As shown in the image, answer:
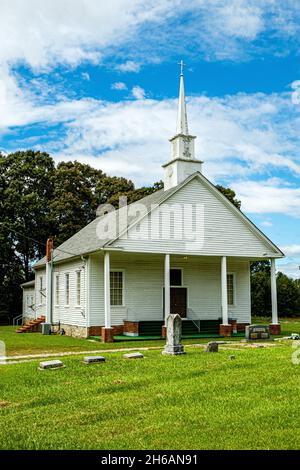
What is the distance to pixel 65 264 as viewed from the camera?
99.8ft

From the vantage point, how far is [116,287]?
26531 mm

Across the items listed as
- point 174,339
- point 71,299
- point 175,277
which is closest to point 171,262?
point 175,277

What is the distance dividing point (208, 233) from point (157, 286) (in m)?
3.76

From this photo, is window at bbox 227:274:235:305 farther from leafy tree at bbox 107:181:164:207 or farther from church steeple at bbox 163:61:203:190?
leafy tree at bbox 107:181:164:207

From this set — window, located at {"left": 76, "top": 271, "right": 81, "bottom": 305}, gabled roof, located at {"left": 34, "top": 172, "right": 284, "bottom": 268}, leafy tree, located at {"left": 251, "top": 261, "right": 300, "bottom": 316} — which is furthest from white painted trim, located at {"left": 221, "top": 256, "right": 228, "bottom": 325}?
leafy tree, located at {"left": 251, "top": 261, "right": 300, "bottom": 316}

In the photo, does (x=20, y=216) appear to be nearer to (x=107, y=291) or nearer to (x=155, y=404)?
(x=107, y=291)

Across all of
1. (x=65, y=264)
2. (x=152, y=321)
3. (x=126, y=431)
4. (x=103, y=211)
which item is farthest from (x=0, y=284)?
(x=126, y=431)

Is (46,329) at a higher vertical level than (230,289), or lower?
lower

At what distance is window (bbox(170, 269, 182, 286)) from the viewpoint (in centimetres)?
2803

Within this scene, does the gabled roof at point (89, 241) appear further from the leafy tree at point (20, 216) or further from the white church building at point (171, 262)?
the leafy tree at point (20, 216)

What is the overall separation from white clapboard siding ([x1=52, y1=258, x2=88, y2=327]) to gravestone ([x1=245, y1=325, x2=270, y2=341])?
8592 millimetres

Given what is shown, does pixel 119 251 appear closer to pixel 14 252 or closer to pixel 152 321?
pixel 152 321

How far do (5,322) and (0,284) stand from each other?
317 centimetres

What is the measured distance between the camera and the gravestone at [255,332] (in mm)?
20328
